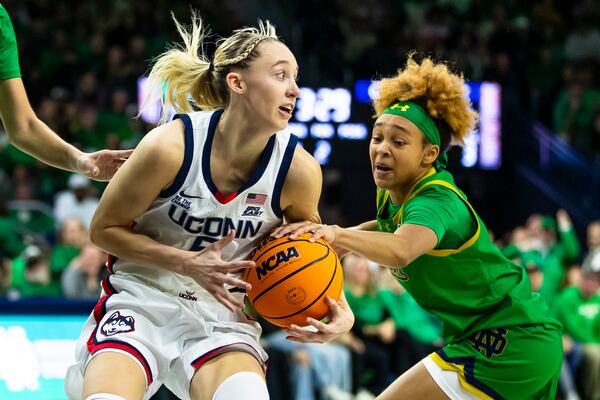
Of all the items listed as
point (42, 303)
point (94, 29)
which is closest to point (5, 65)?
point (42, 303)

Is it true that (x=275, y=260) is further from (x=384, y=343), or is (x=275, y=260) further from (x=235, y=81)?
(x=384, y=343)

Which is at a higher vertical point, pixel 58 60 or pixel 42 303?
pixel 58 60

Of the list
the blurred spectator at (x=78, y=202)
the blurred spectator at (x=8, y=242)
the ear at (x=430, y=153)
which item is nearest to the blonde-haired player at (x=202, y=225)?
the ear at (x=430, y=153)

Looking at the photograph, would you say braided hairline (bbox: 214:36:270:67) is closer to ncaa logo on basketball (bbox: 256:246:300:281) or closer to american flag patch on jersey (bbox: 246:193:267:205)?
american flag patch on jersey (bbox: 246:193:267:205)

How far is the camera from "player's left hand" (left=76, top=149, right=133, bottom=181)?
3.80 metres

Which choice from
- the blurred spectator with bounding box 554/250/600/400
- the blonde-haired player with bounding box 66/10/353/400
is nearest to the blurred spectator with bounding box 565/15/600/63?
the blurred spectator with bounding box 554/250/600/400

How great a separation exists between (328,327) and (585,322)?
538 cm

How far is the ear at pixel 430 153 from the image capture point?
4016 mm

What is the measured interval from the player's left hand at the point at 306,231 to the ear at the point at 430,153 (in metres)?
0.64

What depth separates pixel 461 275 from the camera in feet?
13.0

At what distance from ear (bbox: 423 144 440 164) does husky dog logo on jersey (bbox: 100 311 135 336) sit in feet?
4.26

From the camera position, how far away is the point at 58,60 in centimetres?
1104

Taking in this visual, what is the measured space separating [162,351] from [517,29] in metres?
11.3

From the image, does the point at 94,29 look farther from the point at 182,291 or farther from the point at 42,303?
the point at 182,291
